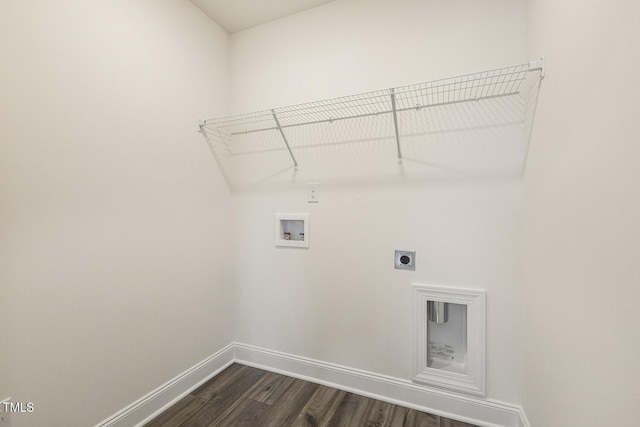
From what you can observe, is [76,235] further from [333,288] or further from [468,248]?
[468,248]

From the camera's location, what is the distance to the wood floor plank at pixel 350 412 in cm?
157

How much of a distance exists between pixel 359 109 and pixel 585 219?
1314 mm

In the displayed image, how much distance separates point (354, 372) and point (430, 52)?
2.05m

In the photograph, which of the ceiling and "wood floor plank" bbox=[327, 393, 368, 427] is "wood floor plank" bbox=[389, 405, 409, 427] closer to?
"wood floor plank" bbox=[327, 393, 368, 427]

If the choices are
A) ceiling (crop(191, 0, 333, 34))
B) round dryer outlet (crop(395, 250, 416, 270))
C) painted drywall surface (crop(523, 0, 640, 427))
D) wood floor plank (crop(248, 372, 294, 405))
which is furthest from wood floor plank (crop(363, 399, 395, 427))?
ceiling (crop(191, 0, 333, 34))

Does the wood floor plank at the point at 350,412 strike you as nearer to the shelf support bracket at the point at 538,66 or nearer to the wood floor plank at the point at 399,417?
the wood floor plank at the point at 399,417

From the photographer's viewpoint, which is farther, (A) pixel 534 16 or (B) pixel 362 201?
(B) pixel 362 201

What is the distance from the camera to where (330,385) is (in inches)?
74.5

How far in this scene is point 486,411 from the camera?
1530mm

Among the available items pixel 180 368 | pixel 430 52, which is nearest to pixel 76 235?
pixel 180 368

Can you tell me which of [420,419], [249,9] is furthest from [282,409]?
[249,9]

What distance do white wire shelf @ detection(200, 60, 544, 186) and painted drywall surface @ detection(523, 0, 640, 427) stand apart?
22 cm

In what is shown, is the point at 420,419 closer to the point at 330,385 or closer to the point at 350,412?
the point at 350,412

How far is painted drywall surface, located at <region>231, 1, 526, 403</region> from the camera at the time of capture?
4.98 ft
